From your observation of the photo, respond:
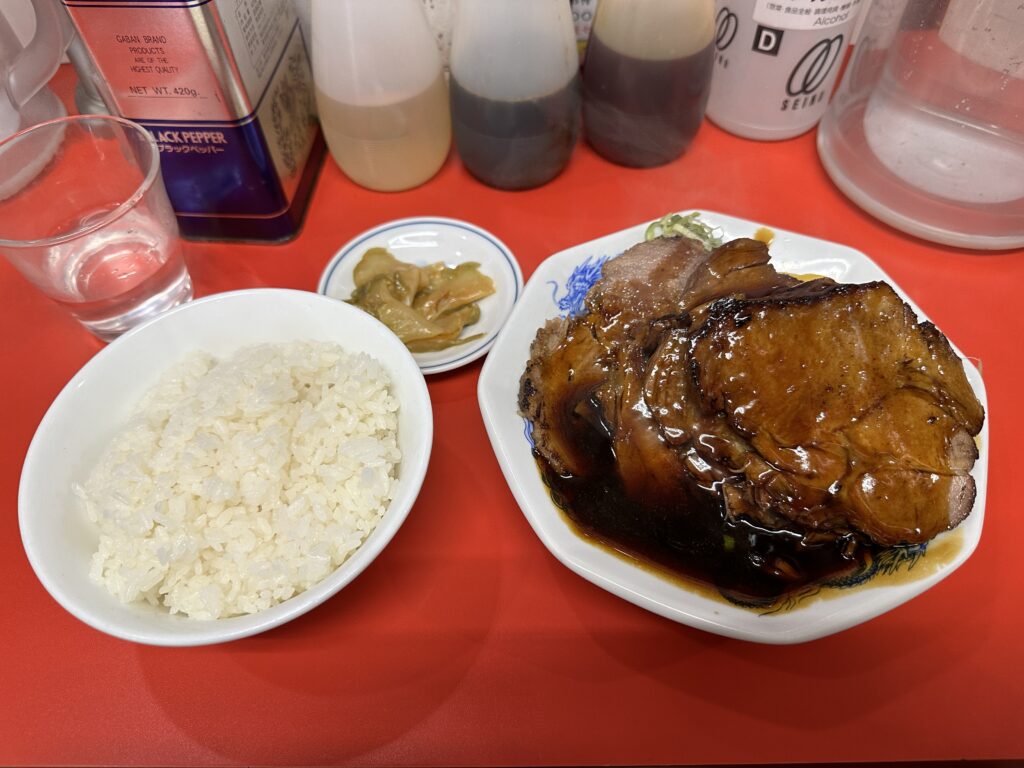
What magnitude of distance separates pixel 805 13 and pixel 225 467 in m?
1.80

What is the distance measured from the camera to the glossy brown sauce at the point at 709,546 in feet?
3.91

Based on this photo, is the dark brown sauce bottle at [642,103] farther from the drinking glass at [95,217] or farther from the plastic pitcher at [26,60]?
the plastic pitcher at [26,60]

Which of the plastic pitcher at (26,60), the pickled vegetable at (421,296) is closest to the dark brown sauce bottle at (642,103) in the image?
the pickled vegetable at (421,296)

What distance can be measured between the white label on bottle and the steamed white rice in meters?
1.42

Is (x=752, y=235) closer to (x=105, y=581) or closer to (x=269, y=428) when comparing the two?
(x=269, y=428)

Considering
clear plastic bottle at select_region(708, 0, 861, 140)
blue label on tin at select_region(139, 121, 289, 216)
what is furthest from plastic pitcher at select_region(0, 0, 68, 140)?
clear plastic bottle at select_region(708, 0, 861, 140)

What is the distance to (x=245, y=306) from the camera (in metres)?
1.43

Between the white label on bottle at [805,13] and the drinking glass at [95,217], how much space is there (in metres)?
1.58

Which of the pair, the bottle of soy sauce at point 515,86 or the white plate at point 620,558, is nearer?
the white plate at point 620,558

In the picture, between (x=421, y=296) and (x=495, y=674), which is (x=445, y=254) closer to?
(x=421, y=296)

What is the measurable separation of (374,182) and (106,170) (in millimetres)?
697

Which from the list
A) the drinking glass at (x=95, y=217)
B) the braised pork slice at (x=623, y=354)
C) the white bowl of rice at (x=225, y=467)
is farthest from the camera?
the drinking glass at (x=95, y=217)

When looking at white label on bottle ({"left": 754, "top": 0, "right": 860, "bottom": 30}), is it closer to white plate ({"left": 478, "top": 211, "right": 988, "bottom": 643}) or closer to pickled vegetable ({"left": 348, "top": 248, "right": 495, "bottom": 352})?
white plate ({"left": 478, "top": 211, "right": 988, "bottom": 643})

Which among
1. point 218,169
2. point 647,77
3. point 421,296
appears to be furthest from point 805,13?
point 218,169
